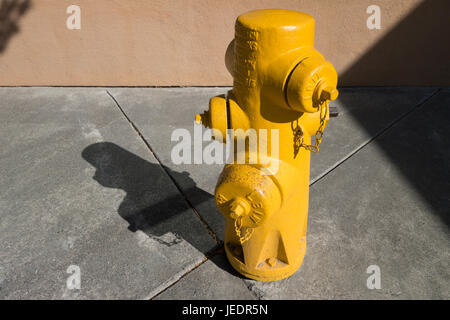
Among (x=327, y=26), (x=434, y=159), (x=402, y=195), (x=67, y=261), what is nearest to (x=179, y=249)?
(x=67, y=261)

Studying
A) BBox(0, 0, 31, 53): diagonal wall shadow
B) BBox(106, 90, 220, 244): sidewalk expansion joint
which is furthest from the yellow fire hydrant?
BBox(0, 0, 31, 53): diagonal wall shadow

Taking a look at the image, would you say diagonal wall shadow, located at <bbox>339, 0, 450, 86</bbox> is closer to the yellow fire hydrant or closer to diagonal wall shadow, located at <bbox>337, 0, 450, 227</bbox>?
diagonal wall shadow, located at <bbox>337, 0, 450, 227</bbox>

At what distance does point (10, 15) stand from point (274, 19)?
482 cm

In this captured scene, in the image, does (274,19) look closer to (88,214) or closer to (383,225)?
(383,225)

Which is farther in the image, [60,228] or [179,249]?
[60,228]

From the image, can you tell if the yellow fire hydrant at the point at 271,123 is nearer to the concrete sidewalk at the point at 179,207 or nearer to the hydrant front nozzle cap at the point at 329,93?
the hydrant front nozzle cap at the point at 329,93

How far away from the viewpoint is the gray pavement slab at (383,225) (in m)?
2.58

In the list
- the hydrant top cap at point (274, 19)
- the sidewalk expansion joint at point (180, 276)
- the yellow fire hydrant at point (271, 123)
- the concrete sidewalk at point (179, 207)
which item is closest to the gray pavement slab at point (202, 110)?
the concrete sidewalk at point (179, 207)

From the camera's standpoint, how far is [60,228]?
3.12 metres

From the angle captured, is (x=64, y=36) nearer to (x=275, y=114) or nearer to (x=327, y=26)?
(x=327, y=26)

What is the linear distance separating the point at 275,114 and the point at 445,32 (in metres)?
4.33

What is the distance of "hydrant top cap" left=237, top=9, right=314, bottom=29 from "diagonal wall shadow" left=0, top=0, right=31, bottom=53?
451 centimetres

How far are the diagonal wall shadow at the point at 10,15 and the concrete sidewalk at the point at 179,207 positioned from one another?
3.73ft

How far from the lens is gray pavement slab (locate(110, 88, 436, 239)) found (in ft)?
11.9
